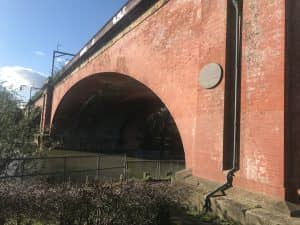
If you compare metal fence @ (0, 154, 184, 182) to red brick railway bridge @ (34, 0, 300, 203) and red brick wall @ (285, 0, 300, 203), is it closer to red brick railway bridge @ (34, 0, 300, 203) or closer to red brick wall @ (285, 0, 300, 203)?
red brick railway bridge @ (34, 0, 300, 203)

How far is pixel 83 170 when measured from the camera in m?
10.8

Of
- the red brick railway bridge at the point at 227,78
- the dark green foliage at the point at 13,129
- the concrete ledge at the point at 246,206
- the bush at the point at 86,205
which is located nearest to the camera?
the bush at the point at 86,205

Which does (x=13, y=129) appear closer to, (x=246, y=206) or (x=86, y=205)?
(x=86, y=205)

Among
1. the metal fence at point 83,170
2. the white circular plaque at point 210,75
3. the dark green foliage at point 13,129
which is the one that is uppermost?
the white circular plaque at point 210,75

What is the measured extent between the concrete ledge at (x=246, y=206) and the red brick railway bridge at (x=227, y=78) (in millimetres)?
153

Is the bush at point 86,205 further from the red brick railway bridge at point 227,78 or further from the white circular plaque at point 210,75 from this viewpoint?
the white circular plaque at point 210,75

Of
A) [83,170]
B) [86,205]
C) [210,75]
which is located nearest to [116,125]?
[83,170]

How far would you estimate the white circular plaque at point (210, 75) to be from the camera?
240 inches

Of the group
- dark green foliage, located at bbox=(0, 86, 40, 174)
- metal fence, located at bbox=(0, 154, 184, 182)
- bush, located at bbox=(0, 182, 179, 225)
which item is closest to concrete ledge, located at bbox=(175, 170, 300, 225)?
bush, located at bbox=(0, 182, 179, 225)

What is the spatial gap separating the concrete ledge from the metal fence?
2.64 metres

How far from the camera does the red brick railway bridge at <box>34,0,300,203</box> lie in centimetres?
490

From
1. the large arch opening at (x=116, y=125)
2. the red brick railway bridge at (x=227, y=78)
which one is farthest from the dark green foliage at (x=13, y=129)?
the large arch opening at (x=116, y=125)

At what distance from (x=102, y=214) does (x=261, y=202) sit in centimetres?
243

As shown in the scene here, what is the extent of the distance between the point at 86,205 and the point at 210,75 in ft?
11.6
